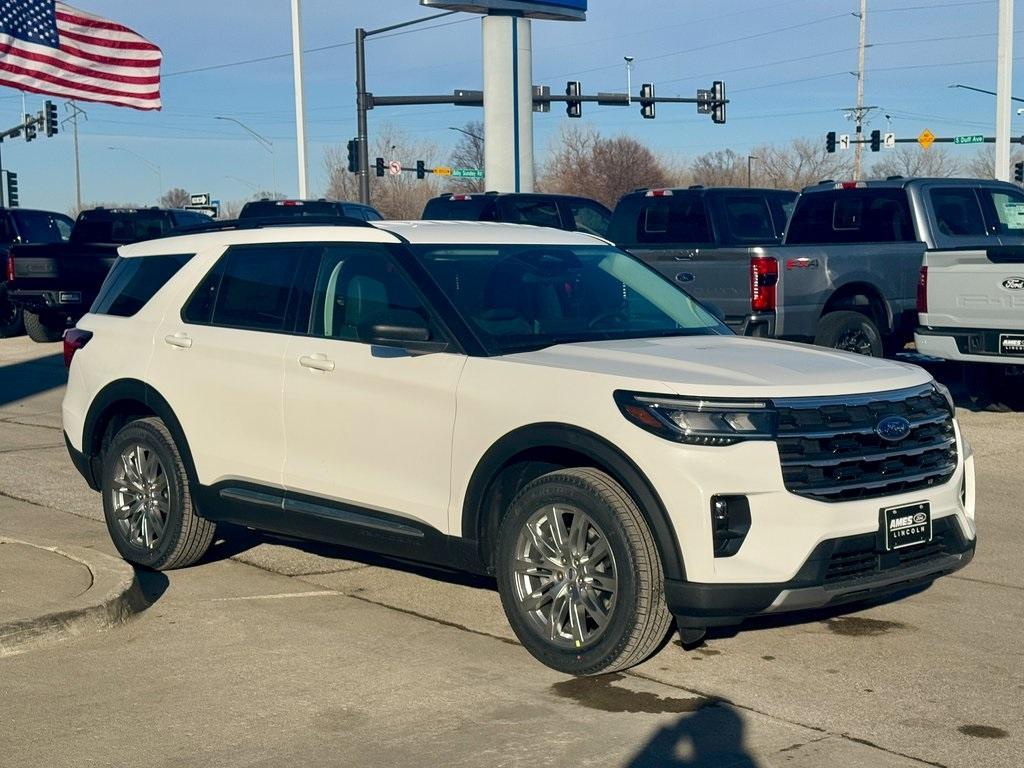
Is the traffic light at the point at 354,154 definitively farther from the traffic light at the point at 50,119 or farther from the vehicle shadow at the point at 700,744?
the vehicle shadow at the point at 700,744

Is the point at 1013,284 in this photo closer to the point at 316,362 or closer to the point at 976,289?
the point at 976,289

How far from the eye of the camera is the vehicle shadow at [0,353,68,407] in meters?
17.0

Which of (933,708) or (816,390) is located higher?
(816,390)

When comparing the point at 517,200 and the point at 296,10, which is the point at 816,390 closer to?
the point at 517,200

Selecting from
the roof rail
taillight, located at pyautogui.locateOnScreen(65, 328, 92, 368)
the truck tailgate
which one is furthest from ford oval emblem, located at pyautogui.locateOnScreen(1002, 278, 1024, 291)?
taillight, located at pyautogui.locateOnScreen(65, 328, 92, 368)

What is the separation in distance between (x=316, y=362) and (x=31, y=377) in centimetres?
1329

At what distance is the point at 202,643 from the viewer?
624 centimetres

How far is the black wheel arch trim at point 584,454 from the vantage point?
5.29 m

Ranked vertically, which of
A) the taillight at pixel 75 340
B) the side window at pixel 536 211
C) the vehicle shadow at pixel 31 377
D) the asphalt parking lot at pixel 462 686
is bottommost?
the vehicle shadow at pixel 31 377

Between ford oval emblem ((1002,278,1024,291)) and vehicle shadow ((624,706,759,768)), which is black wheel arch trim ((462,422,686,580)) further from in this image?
ford oval emblem ((1002,278,1024,291))

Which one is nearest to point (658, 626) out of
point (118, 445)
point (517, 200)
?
point (118, 445)

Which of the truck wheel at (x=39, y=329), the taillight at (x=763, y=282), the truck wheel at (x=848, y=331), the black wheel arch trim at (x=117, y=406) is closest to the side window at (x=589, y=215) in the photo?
the truck wheel at (x=848, y=331)

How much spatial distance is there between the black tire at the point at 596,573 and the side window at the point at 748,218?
1186 centimetres

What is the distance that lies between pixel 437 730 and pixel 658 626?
0.96 metres
